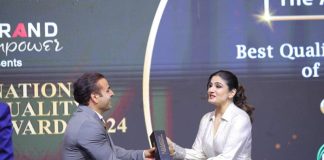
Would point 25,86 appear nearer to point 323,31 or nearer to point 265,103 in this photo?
point 265,103

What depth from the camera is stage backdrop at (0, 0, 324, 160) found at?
576 cm

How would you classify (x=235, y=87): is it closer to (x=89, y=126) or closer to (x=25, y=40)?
(x=89, y=126)

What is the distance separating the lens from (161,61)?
19.0 ft


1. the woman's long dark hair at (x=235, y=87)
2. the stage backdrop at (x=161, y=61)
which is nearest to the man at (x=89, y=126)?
the woman's long dark hair at (x=235, y=87)

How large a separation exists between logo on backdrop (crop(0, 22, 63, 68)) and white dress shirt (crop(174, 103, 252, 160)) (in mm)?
1779

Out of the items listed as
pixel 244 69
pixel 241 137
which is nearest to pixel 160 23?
pixel 244 69

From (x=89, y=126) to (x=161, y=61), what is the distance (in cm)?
208

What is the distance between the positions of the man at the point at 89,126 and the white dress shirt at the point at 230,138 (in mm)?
804

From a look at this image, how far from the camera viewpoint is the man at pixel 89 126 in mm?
3750

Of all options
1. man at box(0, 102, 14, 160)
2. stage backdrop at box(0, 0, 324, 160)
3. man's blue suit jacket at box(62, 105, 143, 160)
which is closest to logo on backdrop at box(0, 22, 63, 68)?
stage backdrop at box(0, 0, 324, 160)

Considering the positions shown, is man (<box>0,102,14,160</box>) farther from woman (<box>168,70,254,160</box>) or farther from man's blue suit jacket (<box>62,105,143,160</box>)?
woman (<box>168,70,254,160</box>)

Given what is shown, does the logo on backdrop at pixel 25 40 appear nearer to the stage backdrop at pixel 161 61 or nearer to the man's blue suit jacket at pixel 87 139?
the stage backdrop at pixel 161 61

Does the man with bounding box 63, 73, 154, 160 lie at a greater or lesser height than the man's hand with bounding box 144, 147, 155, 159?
greater

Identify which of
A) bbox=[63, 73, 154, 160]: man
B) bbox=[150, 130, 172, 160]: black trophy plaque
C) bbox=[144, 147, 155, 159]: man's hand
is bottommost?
bbox=[144, 147, 155, 159]: man's hand
